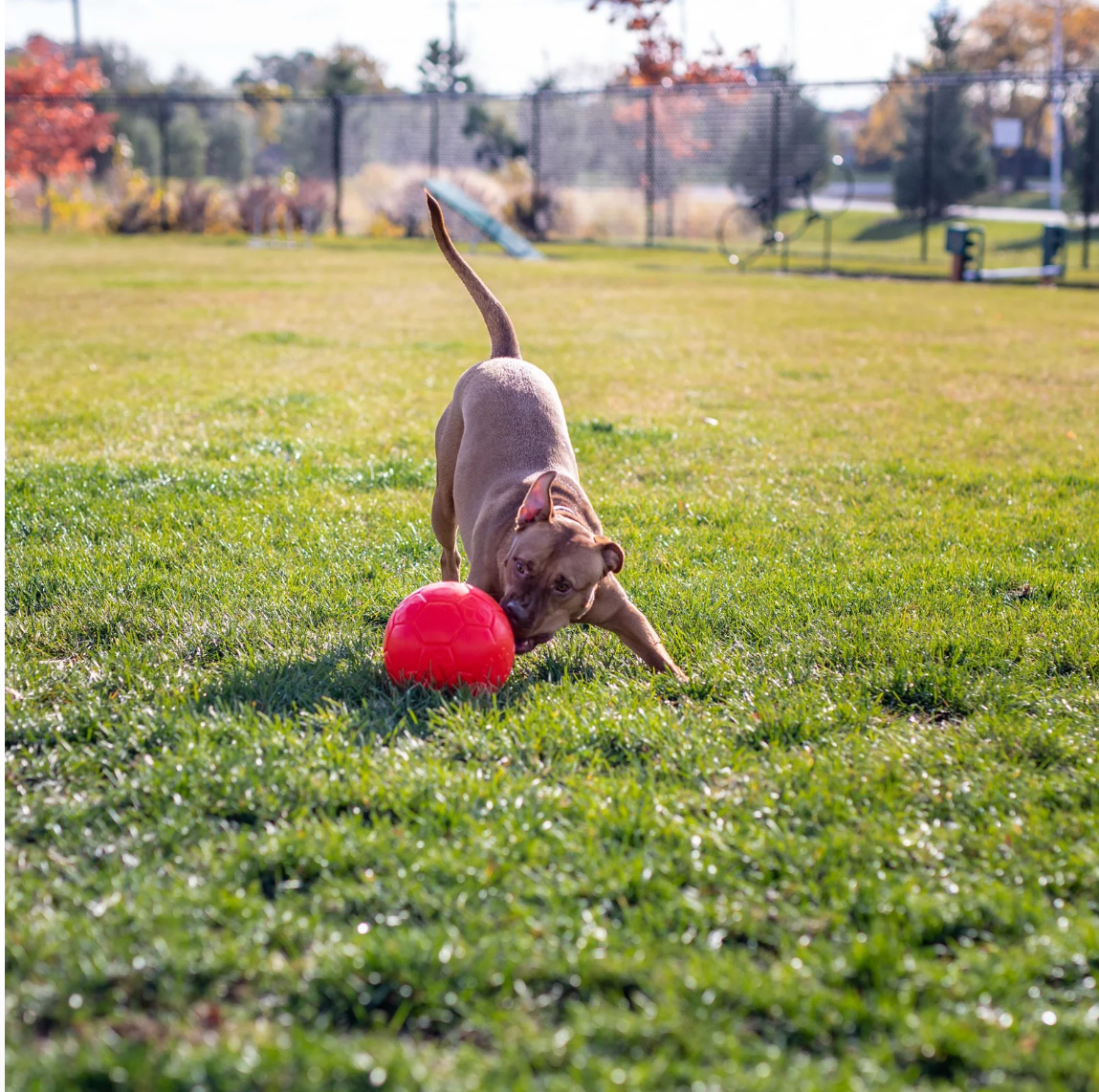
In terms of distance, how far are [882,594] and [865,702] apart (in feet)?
3.38

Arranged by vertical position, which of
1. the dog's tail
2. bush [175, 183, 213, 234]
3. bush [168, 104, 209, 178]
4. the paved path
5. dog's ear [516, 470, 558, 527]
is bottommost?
dog's ear [516, 470, 558, 527]

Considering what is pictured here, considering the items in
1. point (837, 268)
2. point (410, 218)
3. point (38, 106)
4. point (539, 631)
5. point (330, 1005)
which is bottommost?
point (330, 1005)

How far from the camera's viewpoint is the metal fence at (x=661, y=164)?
86.2 feet

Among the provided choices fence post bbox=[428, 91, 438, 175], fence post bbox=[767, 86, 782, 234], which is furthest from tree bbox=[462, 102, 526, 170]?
fence post bbox=[767, 86, 782, 234]

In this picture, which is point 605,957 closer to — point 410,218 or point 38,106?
point 410,218

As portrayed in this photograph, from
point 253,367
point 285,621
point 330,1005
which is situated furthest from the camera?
point 253,367

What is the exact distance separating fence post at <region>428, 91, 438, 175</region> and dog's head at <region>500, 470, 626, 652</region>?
29362mm

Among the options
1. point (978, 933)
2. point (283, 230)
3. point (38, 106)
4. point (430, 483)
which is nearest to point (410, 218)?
point (283, 230)

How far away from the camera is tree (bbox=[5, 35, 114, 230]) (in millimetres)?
32250

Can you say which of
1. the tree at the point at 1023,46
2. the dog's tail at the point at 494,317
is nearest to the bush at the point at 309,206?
the dog's tail at the point at 494,317

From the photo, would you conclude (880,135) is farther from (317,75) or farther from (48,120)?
(317,75)

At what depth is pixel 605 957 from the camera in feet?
7.99

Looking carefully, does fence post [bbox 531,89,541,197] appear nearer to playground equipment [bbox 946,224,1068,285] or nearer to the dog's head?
playground equipment [bbox 946,224,1068,285]

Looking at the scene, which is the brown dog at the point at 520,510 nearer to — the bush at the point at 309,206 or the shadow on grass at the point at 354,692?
the shadow on grass at the point at 354,692
